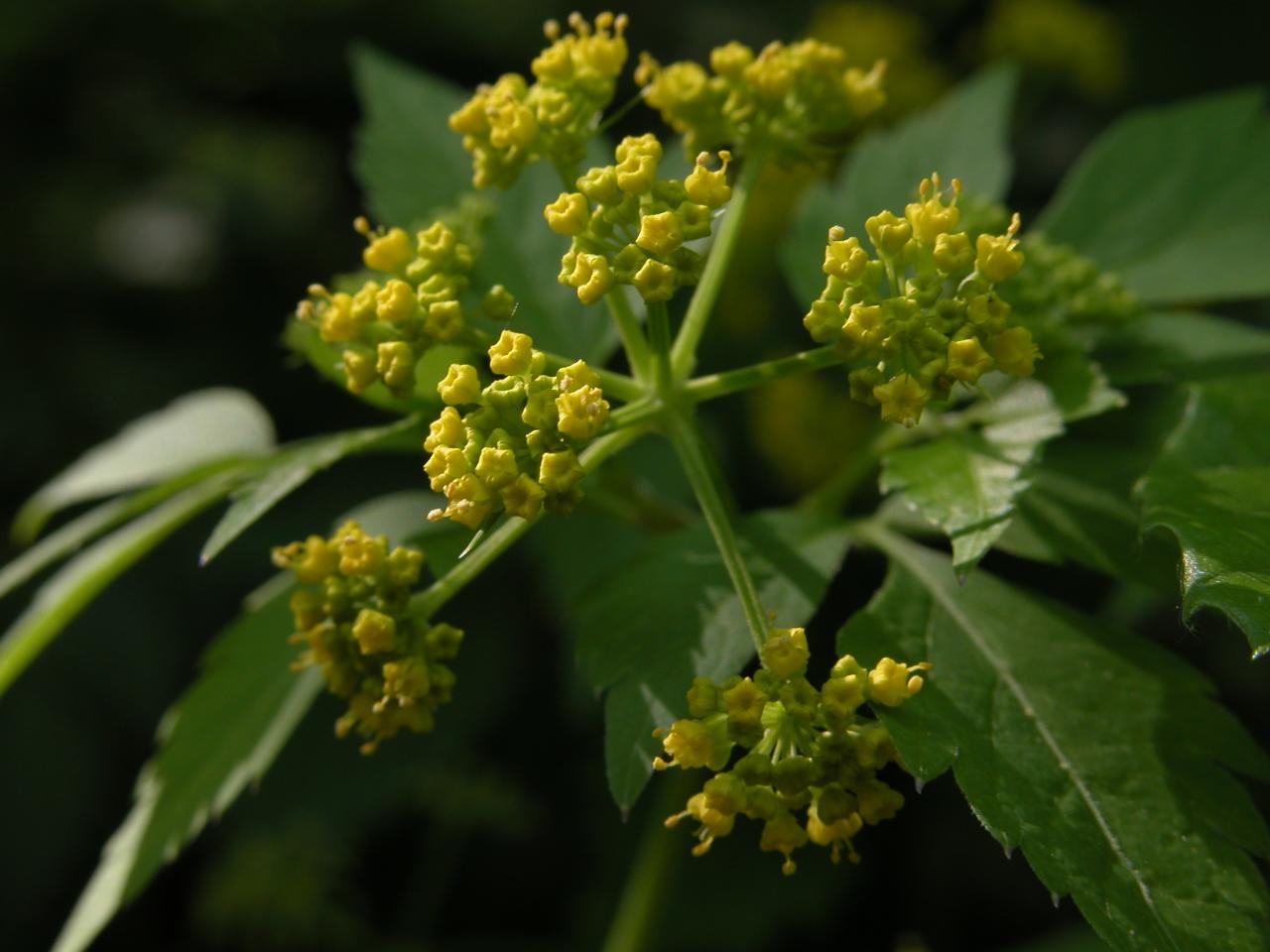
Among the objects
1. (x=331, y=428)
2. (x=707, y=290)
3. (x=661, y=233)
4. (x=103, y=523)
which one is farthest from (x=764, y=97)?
(x=331, y=428)

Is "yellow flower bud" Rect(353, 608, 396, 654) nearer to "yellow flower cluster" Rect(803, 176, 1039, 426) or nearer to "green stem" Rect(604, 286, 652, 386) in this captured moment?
"green stem" Rect(604, 286, 652, 386)

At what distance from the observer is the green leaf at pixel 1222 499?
1142mm

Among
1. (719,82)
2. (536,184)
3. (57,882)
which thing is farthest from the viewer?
(57,882)

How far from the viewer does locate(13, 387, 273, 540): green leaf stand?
2.02m

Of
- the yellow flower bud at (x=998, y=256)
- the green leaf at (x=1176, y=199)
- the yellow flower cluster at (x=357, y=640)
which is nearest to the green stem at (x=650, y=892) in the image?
the yellow flower cluster at (x=357, y=640)

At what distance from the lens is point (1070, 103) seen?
13.0 ft

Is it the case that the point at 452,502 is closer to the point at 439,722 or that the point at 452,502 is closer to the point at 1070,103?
the point at 439,722

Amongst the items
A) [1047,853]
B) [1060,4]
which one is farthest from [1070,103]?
[1047,853]

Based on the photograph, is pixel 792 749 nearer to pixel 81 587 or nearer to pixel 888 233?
pixel 888 233

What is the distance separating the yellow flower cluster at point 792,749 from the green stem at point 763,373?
1.02ft

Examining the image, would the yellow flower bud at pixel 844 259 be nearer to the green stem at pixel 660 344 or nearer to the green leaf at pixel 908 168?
the green stem at pixel 660 344

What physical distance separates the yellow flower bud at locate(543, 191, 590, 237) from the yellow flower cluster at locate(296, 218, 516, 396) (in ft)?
0.47

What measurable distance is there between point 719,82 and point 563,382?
566mm

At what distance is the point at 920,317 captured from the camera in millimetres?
1330
